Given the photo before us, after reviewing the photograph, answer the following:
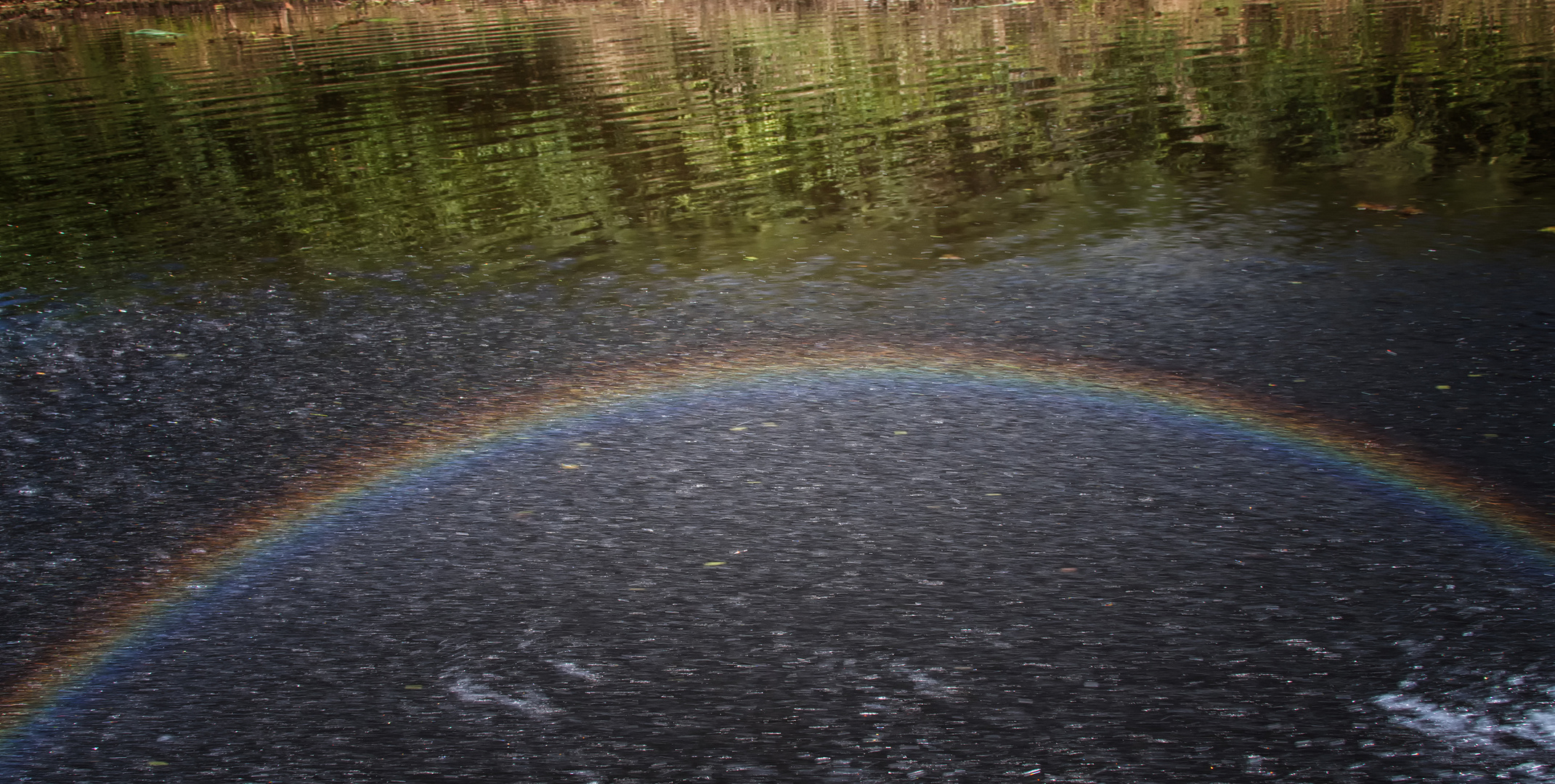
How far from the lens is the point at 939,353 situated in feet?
18.0

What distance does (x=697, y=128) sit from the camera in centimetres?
1339

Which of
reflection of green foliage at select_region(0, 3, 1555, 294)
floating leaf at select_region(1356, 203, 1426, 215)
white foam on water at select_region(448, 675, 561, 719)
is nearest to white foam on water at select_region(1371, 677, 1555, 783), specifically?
white foam on water at select_region(448, 675, 561, 719)

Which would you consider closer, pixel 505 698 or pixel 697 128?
pixel 505 698

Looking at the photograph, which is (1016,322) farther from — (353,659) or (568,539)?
(353,659)

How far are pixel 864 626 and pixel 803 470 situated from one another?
1.09 m

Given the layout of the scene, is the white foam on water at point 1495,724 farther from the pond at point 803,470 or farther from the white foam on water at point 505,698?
the white foam on water at point 505,698

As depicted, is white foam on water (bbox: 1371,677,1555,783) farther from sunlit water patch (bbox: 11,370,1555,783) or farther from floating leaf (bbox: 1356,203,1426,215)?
floating leaf (bbox: 1356,203,1426,215)

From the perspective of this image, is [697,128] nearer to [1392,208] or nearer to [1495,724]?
[1392,208]

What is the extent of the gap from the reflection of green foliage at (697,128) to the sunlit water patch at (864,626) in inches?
160

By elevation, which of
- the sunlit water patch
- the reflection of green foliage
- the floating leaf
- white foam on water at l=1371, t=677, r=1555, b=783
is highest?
the reflection of green foliage

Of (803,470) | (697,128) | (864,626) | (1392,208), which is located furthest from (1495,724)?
(697,128)

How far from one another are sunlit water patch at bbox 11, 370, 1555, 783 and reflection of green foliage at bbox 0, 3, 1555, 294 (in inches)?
160

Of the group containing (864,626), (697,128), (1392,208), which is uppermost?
(697,128)

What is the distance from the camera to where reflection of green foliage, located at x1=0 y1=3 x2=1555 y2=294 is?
9008 millimetres
